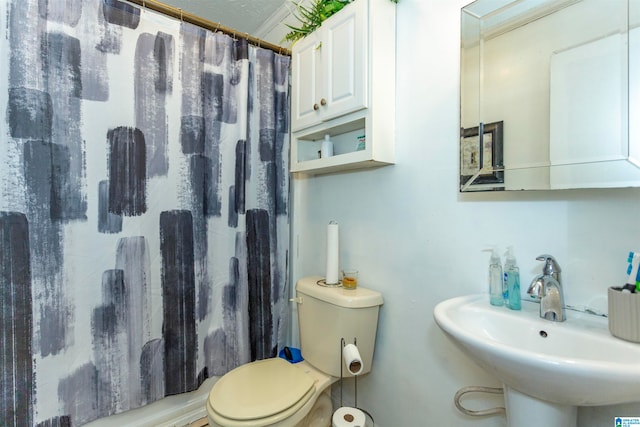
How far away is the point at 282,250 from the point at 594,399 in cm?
134

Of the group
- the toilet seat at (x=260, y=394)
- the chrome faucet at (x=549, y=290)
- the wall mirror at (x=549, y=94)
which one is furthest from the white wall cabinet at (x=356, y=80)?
the toilet seat at (x=260, y=394)

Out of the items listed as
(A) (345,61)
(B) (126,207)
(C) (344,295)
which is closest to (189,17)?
(A) (345,61)

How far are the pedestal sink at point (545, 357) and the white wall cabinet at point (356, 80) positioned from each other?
0.66m

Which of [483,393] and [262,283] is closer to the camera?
[483,393]

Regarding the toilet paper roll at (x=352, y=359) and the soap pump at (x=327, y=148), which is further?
the soap pump at (x=327, y=148)

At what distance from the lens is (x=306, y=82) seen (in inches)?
55.4

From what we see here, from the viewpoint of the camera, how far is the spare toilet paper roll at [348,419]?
3.24ft

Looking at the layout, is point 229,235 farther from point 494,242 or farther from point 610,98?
point 610,98

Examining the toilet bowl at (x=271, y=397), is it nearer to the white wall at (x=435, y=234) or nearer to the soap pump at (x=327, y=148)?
the white wall at (x=435, y=234)

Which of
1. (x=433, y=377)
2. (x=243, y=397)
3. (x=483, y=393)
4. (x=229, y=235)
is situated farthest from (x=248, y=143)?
(x=483, y=393)

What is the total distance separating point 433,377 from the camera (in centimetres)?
109

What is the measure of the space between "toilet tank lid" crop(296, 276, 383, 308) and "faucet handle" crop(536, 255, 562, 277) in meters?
0.60

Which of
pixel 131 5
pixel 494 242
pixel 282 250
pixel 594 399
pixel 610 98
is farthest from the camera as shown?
pixel 282 250

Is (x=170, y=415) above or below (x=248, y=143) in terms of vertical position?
below
